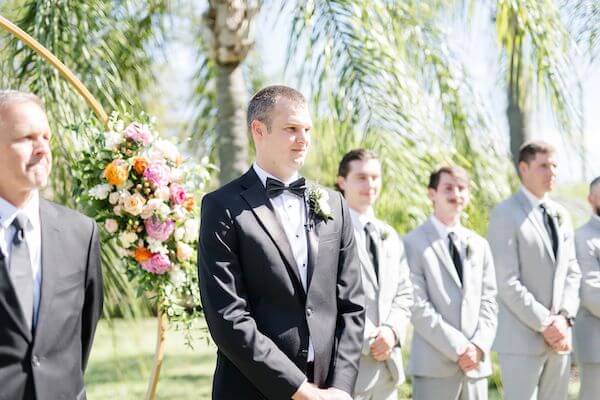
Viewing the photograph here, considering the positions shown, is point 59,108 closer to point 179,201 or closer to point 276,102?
point 179,201

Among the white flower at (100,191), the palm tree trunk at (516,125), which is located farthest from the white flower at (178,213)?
the palm tree trunk at (516,125)

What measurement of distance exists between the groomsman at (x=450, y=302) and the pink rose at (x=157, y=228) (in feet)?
5.42

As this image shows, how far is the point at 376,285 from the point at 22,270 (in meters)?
2.59

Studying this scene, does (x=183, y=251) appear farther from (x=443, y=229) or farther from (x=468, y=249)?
Result: (x=468, y=249)

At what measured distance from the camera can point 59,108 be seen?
6051 millimetres

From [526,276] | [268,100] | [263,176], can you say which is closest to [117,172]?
[263,176]

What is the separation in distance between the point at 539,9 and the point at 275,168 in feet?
13.5

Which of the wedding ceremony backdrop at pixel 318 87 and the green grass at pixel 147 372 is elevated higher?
the wedding ceremony backdrop at pixel 318 87

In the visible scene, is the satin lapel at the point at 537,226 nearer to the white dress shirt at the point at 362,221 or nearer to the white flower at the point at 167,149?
the white dress shirt at the point at 362,221

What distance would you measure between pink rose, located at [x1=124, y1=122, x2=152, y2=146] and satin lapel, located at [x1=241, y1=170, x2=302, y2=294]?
1245 millimetres

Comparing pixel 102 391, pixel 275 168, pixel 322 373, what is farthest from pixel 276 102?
pixel 102 391

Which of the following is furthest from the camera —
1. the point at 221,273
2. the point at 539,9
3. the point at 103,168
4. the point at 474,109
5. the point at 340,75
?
the point at 474,109

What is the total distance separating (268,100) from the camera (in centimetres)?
357

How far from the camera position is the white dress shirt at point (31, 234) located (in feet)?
9.72
